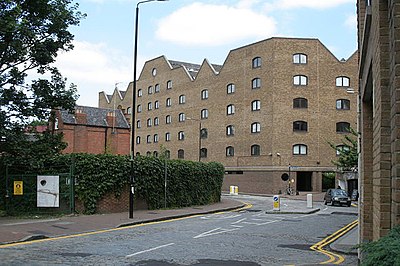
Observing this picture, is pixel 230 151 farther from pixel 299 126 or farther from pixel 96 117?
pixel 96 117

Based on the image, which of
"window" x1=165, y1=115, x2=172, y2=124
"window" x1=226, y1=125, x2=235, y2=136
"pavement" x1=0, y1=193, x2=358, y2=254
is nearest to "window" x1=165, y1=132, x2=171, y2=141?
"window" x1=165, y1=115, x2=172, y2=124

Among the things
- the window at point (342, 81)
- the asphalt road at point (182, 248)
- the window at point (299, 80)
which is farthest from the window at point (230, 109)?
the asphalt road at point (182, 248)

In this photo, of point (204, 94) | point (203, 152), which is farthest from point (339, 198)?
point (204, 94)

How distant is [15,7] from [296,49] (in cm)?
4651

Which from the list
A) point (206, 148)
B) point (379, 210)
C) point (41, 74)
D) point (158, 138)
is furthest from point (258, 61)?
point (379, 210)

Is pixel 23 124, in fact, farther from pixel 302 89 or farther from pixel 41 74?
pixel 302 89

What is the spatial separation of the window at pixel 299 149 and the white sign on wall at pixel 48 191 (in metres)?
41.8

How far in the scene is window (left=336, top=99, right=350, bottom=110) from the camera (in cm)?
6304

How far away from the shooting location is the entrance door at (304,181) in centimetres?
6362

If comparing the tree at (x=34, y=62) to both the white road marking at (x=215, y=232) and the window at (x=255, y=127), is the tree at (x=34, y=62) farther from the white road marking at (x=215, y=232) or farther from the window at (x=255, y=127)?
the window at (x=255, y=127)

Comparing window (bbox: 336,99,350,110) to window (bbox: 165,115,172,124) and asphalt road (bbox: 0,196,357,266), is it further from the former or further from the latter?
asphalt road (bbox: 0,196,357,266)

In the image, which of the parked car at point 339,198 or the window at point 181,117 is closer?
the parked car at point 339,198

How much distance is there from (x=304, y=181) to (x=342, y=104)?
10924 millimetres

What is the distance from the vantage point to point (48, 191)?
964 inches
